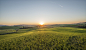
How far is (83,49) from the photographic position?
711cm

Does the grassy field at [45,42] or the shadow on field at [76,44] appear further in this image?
the grassy field at [45,42]

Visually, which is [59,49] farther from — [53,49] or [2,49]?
[2,49]

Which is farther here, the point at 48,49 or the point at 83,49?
the point at 48,49

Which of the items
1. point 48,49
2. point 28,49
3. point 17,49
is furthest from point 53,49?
point 17,49

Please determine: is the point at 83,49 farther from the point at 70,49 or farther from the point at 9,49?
the point at 9,49

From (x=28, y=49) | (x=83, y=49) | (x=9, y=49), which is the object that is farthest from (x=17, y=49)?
(x=83, y=49)

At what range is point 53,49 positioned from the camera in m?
7.68

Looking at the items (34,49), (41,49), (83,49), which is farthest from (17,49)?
(83,49)

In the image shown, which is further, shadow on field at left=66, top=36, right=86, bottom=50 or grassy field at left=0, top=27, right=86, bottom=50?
grassy field at left=0, top=27, right=86, bottom=50

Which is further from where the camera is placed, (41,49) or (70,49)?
(41,49)

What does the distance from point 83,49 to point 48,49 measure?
6.11 meters

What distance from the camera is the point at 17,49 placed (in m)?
7.90

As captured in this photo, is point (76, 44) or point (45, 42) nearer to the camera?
Answer: point (76, 44)

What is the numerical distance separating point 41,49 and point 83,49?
7.46 m
